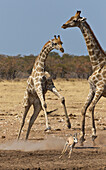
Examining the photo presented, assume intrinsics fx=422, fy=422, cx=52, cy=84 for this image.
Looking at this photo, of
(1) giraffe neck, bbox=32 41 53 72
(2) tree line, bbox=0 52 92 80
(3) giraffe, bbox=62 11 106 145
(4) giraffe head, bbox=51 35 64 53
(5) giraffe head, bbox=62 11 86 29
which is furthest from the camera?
(2) tree line, bbox=0 52 92 80

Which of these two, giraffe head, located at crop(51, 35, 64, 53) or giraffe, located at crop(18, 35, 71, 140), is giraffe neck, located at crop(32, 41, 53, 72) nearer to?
giraffe, located at crop(18, 35, 71, 140)

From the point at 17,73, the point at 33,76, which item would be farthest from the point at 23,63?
the point at 33,76

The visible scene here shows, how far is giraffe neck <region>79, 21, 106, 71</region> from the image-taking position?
9709 millimetres

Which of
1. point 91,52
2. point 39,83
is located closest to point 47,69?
point 39,83

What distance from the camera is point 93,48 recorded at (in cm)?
978

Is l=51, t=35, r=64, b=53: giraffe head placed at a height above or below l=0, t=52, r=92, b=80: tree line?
below

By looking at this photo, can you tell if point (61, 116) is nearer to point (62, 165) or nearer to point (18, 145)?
point (18, 145)

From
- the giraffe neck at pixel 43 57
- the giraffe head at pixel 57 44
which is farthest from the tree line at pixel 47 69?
the giraffe head at pixel 57 44

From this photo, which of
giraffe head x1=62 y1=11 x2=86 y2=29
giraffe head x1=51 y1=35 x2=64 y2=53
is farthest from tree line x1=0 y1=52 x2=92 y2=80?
giraffe head x1=62 y1=11 x2=86 y2=29

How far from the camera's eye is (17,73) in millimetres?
52375

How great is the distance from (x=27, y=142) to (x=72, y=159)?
282cm

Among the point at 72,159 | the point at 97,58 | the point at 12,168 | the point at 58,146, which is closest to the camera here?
the point at 12,168

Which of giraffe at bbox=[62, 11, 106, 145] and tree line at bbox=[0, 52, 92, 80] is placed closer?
giraffe at bbox=[62, 11, 106, 145]

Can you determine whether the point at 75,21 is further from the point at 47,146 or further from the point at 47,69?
the point at 47,69
